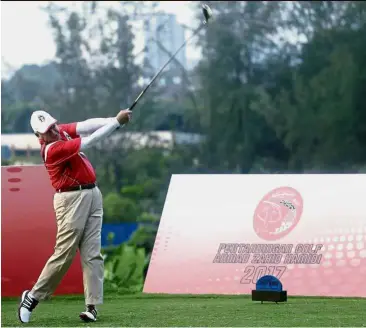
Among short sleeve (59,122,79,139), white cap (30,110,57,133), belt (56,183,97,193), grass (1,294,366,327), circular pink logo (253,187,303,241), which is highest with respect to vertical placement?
white cap (30,110,57,133)

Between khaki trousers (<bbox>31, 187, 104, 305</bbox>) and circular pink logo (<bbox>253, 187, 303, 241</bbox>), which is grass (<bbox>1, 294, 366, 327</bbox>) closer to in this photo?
khaki trousers (<bbox>31, 187, 104, 305</bbox>)

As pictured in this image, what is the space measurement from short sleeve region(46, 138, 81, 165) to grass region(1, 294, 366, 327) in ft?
3.36

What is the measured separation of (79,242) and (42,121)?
2.70 ft

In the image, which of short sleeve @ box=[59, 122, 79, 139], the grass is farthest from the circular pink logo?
short sleeve @ box=[59, 122, 79, 139]

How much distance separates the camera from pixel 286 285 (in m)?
8.75

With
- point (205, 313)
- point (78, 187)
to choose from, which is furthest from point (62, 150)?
point (205, 313)

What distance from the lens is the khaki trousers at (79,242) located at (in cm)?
729

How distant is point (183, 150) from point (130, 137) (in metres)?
1.47

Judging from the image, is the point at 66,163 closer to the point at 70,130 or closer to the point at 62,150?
the point at 62,150

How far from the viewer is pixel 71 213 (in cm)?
729

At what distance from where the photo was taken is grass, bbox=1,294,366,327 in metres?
6.77

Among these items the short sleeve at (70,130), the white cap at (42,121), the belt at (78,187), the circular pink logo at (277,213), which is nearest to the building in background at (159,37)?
the circular pink logo at (277,213)

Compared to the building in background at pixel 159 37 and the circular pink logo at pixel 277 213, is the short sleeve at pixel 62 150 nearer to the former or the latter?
the circular pink logo at pixel 277 213

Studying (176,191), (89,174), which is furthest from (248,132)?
(89,174)
